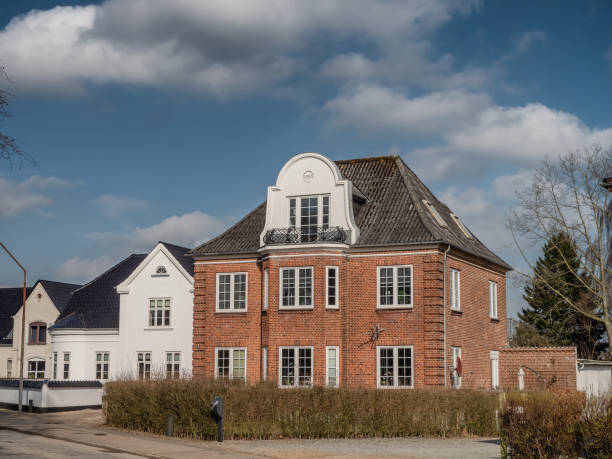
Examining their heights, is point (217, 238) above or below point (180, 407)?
above

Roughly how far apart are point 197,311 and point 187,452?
1705 centimetres

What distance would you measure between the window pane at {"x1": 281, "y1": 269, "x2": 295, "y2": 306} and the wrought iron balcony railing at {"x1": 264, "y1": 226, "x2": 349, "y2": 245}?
1.32 m

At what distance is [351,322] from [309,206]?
5.31 meters

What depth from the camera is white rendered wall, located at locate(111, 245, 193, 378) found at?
39719 millimetres

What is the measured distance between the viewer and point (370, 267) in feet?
106

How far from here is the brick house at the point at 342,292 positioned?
3134 cm

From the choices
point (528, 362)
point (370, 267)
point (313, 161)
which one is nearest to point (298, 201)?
point (313, 161)

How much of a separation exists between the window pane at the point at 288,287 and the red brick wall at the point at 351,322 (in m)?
0.32

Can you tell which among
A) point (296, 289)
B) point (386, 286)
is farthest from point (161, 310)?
point (386, 286)

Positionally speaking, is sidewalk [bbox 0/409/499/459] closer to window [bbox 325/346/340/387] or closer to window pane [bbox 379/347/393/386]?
window pane [bbox 379/347/393/386]

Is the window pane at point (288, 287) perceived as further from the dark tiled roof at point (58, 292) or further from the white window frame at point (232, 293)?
the dark tiled roof at point (58, 292)

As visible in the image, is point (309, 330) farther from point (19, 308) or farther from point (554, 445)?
point (19, 308)

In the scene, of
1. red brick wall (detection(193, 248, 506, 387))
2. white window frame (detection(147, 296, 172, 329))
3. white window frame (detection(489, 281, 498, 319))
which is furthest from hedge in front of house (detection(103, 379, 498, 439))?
white window frame (detection(147, 296, 172, 329))

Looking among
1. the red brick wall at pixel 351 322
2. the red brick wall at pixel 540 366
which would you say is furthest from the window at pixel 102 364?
the red brick wall at pixel 540 366
